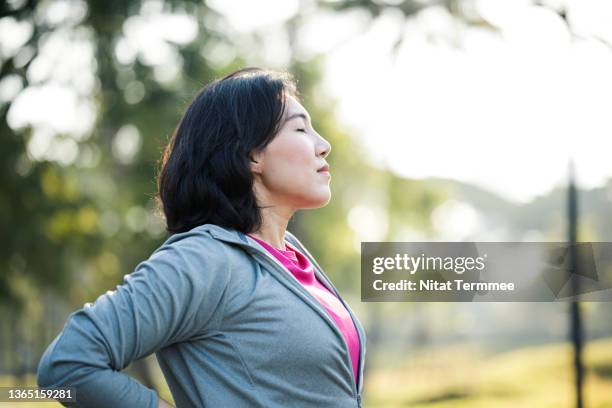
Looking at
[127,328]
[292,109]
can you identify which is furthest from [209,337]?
[292,109]

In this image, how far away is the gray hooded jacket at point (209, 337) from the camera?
1.39 metres

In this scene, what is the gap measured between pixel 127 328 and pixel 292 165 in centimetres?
56

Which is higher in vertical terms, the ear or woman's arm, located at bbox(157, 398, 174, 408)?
the ear

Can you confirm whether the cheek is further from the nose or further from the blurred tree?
the blurred tree

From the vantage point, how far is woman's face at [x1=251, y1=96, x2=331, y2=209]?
1.77 metres

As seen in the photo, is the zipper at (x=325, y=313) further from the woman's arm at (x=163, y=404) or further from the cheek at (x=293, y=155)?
the woman's arm at (x=163, y=404)

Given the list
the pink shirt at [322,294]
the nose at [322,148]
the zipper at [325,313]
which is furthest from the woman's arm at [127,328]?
the nose at [322,148]

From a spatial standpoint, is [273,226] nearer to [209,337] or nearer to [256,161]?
[256,161]

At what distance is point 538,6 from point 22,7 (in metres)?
7.21

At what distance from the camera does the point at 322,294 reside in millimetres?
1751

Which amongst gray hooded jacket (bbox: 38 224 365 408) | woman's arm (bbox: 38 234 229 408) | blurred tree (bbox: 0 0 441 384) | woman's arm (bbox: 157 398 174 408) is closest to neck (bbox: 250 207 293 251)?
gray hooded jacket (bbox: 38 224 365 408)

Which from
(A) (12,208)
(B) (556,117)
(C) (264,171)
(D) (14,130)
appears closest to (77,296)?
(A) (12,208)

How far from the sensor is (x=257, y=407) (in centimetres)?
153

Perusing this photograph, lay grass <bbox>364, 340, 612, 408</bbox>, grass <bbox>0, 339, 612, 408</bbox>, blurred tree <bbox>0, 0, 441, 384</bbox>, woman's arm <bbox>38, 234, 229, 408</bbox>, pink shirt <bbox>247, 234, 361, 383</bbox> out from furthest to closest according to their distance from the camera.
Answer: grass <bbox>364, 340, 612, 408</bbox> → grass <bbox>0, 339, 612, 408</bbox> → blurred tree <bbox>0, 0, 441, 384</bbox> → pink shirt <bbox>247, 234, 361, 383</bbox> → woman's arm <bbox>38, 234, 229, 408</bbox>
